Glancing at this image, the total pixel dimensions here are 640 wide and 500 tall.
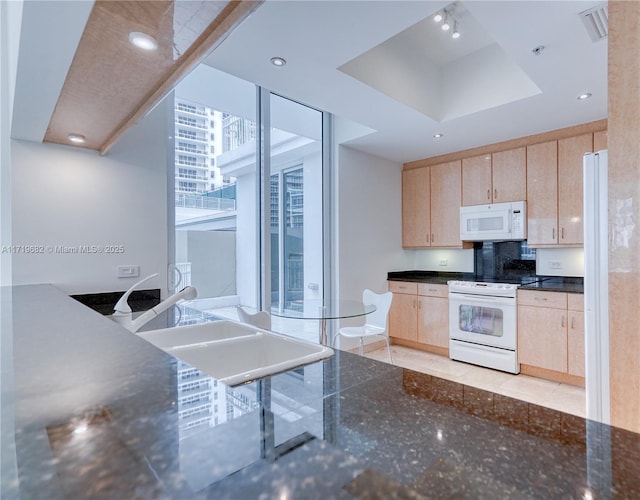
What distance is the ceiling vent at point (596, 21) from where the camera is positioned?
1693 mm

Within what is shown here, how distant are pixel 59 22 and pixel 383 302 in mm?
3110

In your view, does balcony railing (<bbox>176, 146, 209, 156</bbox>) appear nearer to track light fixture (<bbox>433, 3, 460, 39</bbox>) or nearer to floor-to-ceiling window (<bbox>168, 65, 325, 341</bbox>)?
floor-to-ceiling window (<bbox>168, 65, 325, 341</bbox>)

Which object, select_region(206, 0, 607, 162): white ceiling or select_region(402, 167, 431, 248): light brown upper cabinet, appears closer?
select_region(206, 0, 607, 162): white ceiling

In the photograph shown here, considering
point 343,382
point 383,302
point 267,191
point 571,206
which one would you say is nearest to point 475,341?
point 383,302

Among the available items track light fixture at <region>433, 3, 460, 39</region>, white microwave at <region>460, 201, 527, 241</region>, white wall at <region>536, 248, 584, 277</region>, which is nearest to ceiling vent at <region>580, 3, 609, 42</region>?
track light fixture at <region>433, 3, 460, 39</region>

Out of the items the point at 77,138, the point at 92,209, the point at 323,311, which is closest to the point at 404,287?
the point at 323,311

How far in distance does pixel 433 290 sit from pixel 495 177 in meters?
1.44

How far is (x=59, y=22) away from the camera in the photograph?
3.06ft

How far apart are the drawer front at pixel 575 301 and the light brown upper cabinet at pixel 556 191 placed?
1.80 ft

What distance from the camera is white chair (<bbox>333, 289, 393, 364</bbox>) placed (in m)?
3.19

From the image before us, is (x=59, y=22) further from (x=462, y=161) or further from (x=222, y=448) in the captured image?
(x=462, y=161)

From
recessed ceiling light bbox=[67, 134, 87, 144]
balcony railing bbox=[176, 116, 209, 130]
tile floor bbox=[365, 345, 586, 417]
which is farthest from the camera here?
tile floor bbox=[365, 345, 586, 417]

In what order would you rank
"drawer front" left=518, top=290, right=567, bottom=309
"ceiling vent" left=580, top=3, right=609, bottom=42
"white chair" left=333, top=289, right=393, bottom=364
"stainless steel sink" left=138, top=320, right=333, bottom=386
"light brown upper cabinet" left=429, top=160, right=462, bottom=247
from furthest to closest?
"light brown upper cabinet" left=429, top=160, right=462, bottom=247 → "white chair" left=333, top=289, right=393, bottom=364 → "drawer front" left=518, top=290, right=567, bottom=309 → "ceiling vent" left=580, top=3, right=609, bottom=42 → "stainless steel sink" left=138, top=320, right=333, bottom=386

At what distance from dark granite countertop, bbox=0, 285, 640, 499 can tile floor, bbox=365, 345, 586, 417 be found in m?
2.60
